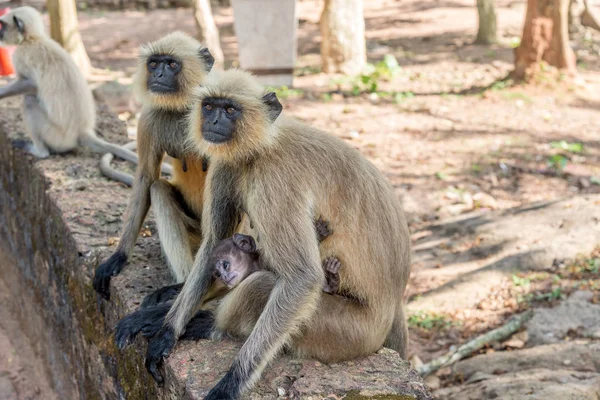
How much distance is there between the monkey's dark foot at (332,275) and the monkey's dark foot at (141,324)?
71cm

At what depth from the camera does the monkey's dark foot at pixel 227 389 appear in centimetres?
267

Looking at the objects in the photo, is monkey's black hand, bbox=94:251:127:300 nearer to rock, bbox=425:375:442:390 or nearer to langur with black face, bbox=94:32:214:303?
langur with black face, bbox=94:32:214:303

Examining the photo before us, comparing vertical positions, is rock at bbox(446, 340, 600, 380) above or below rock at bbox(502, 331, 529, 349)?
above

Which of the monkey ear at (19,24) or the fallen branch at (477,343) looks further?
the monkey ear at (19,24)

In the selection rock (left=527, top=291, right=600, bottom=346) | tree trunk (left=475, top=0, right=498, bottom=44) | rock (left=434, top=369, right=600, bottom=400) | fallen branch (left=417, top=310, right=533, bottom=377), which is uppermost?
tree trunk (left=475, top=0, right=498, bottom=44)

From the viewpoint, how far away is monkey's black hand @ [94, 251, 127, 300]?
12.4 feet

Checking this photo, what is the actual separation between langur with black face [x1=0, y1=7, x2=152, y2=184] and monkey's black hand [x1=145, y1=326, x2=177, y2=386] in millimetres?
3170

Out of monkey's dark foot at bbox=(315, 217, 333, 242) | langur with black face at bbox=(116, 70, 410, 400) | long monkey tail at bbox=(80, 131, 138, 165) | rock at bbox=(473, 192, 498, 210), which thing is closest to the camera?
langur with black face at bbox=(116, 70, 410, 400)

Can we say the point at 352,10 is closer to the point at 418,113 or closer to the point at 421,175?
the point at 418,113

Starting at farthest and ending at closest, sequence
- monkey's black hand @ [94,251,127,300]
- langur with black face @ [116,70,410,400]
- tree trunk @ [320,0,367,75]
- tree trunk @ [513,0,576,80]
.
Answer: tree trunk @ [320,0,367,75]
tree trunk @ [513,0,576,80]
monkey's black hand @ [94,251,127,300]
langur with black face @ [116,70,410,400]

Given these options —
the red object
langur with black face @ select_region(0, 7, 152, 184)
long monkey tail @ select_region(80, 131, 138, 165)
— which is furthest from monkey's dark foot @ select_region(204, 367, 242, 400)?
the red object

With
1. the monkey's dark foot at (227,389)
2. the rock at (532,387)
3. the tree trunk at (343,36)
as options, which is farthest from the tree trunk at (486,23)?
the monkey's dark foot at (227,389)

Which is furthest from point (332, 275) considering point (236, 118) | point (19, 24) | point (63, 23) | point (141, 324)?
point (63, 23)

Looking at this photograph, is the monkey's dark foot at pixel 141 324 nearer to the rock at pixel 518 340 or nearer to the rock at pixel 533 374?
the rock at pixel 533 374
